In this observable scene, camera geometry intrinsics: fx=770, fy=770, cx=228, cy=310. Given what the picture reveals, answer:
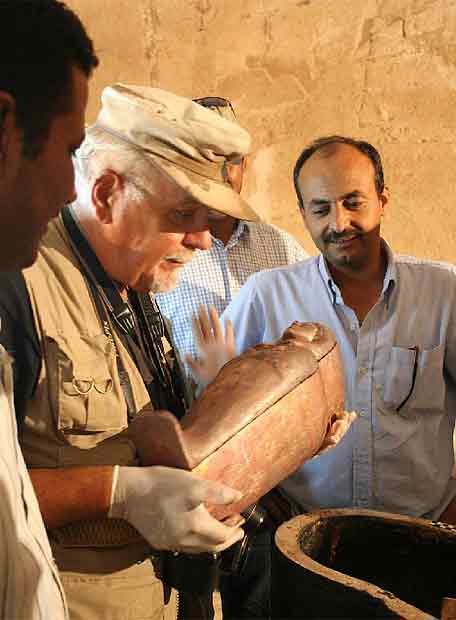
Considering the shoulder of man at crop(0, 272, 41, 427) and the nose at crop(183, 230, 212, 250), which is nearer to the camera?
the shoulder of man at crop(0, 272, 41, 427)

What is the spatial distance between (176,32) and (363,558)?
353 centimetres

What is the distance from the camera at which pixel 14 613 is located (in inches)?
41.2

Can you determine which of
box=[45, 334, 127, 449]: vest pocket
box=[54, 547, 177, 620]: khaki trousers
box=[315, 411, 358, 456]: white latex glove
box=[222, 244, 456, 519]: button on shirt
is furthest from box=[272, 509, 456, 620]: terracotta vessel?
box=[45, 334, 127, 449]: vest pocket

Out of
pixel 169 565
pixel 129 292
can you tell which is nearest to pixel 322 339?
pixel 129 292

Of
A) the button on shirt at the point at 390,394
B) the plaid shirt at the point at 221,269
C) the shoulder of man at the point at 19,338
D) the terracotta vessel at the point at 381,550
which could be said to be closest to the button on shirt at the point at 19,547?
the shoulder of man at the point at 19,338

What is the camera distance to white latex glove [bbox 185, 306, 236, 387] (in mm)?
1979

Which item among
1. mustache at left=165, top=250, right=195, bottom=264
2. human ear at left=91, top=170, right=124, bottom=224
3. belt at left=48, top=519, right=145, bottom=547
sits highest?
human ear at left=91, top=170, right=124, bottom=224

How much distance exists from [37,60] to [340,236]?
1782 millimetres

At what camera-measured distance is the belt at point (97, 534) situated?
5.08ft

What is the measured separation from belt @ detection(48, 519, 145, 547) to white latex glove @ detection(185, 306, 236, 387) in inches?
18.5

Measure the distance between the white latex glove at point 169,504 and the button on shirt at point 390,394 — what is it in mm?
1000

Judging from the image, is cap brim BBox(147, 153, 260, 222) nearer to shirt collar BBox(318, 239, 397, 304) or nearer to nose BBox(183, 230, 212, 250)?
nose BBox(183, 230, 212, 250)

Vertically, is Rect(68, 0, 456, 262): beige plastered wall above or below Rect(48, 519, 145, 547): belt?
above

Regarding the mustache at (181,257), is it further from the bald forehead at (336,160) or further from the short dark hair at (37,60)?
the bald forehead at (336,160)
